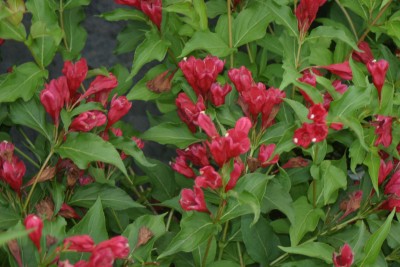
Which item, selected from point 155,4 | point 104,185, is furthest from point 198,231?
point 155,4

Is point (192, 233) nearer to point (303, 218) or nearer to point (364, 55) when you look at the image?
point (303, 218)

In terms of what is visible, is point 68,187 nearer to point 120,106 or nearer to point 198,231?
point 120,106

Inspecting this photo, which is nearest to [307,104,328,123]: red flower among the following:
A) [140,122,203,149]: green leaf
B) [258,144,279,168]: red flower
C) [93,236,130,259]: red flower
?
[258,144,279,168]: red flower

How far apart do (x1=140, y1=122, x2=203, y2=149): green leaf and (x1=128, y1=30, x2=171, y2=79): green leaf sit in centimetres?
16

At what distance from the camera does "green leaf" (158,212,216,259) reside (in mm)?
1382

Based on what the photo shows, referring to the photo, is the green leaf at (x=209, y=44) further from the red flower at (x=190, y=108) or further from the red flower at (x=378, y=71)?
the red flower at (x=378, y=71)

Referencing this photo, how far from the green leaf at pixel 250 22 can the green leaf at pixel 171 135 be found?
0.29m

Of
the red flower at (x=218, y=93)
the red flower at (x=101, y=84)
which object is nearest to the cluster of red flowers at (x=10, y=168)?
the red flower at (x=101, y=84)

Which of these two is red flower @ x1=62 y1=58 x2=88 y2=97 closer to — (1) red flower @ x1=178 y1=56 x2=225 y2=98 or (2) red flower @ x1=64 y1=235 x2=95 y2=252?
(1) red flower @ x1=178 y1=56 x2=225 y2=98

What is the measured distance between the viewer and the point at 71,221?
1743mm

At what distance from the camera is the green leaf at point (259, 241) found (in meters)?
1.61

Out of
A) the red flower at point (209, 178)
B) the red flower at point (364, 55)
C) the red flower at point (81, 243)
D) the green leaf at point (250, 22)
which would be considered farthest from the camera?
the red flower at point (364, 55)

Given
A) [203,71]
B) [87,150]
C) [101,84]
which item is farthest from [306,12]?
[87,150]

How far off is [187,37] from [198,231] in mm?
666
